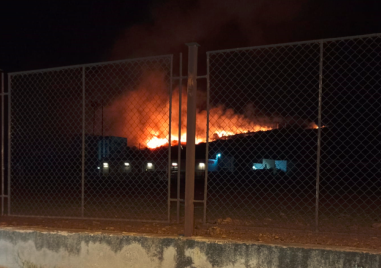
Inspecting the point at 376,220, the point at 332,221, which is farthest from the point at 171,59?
the point at 376,220

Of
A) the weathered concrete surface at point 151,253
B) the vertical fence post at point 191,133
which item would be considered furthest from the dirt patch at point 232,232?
the vertical fence post at point 191,133

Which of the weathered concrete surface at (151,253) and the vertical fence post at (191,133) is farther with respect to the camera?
the vertical fence post at (191,133)

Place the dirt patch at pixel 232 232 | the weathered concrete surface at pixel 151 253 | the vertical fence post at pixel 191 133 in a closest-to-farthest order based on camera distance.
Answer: the weathered concrete surface at pixel 151 253 → the vertical fence post at pixel 191 133 → the dirt patch at pixel 232 232

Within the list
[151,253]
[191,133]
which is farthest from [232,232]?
[191,133]

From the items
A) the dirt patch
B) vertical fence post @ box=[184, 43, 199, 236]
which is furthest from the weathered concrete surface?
vertical fence post @ box=[184, 43, 199, 236]

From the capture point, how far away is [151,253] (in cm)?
370

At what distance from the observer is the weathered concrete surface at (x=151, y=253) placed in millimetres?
3270

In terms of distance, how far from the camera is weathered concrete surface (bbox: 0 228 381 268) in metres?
3.27

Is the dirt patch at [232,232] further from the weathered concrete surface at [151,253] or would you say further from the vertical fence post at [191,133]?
the vertical fence post at [191,133]

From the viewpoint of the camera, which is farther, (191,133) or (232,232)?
(232,232)

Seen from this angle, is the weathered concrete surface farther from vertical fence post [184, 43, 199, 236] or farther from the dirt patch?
vertical fence post [184, 43, 199, 236]

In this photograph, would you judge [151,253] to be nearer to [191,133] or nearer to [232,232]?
[191,133]

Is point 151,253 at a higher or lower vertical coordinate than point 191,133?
lower

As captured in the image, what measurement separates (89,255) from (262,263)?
1.90 meters
